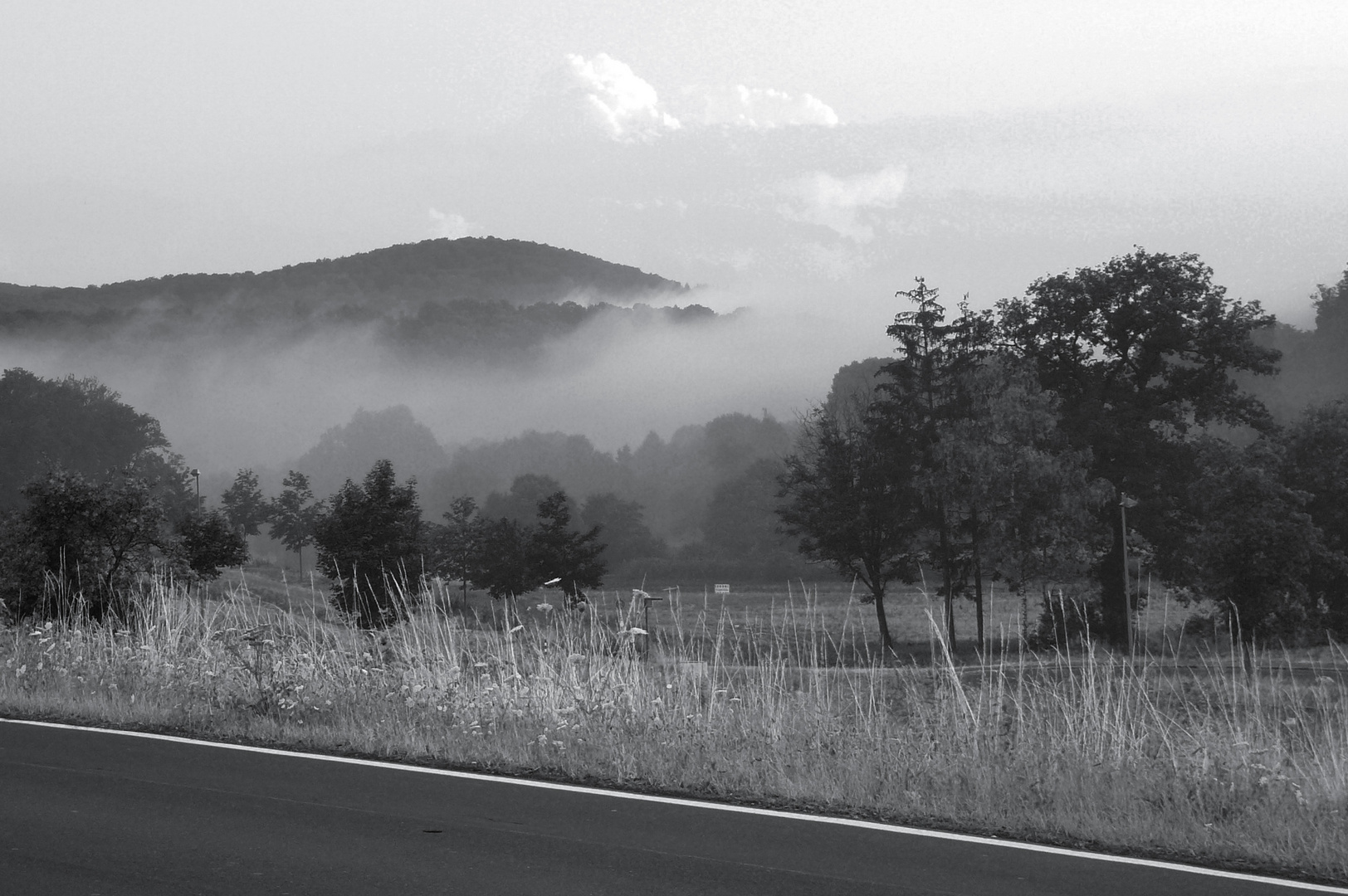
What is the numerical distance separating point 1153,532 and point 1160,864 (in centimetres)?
4332

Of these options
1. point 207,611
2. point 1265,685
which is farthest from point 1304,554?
point 207,611

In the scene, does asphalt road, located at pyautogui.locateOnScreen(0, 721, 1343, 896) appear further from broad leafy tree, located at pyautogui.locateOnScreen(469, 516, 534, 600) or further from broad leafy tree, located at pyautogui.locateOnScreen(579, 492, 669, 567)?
broad leafy tree, located at pyautogui.locateOnScreen(579, 492, 669, 567)

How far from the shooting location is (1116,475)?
48.7 metres

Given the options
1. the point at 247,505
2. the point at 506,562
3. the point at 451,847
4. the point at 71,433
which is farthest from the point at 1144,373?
the point at 71,433

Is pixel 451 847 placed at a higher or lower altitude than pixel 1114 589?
higher

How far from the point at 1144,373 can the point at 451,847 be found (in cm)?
4823

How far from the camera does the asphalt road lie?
6145mm

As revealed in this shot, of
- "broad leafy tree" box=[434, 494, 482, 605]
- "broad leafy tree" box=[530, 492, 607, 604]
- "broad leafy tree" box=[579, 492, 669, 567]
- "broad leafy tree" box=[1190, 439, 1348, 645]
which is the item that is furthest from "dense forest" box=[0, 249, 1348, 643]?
"broad leafy tree" box=[579, 492, 669, 567]

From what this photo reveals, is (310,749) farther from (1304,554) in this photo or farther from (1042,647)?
(1304,554)

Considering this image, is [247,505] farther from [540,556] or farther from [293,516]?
[540,556]

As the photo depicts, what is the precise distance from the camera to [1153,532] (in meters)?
47.2

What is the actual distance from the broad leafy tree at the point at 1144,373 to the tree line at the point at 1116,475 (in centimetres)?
7

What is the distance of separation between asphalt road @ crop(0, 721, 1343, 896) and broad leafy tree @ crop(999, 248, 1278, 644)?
4202 centimetres

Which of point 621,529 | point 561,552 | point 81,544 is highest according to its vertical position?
point 81,544
